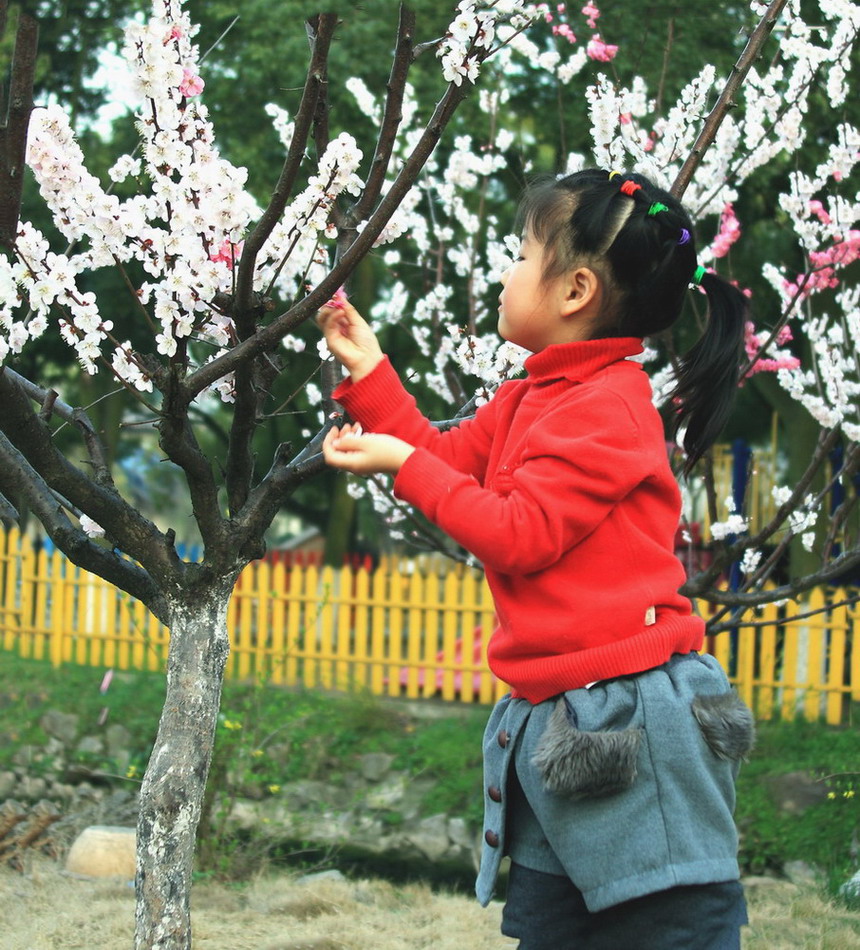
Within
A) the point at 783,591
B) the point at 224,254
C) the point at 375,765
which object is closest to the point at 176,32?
the point at 224,254

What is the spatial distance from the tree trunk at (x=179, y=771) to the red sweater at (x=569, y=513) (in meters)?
0.59

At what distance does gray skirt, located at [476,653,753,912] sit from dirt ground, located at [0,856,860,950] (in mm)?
1890

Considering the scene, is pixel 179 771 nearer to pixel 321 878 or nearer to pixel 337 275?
pixel 337 275

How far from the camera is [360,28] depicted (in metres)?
10.4

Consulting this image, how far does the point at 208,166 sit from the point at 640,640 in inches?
45.2

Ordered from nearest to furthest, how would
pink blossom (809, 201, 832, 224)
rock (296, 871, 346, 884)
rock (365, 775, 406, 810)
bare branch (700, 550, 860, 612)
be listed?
bare branch (700, 550, 860, 612) → rock (296, 871, 346, 884) → pink blossom (809, 201, 832, 224) → rock (365, 775, 406, 810)

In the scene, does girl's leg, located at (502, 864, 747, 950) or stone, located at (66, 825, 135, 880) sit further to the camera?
stone, located at (66, 825, 135, 880)

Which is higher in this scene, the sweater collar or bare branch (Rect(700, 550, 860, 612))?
the sweater collar

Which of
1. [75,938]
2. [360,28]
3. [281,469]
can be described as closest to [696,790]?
[281,469]

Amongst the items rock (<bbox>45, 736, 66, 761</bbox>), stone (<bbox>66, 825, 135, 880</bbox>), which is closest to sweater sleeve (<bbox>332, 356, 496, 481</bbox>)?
stone (<bbox>66, 825, 135, 880</bbox>)

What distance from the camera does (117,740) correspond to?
7.46 meters

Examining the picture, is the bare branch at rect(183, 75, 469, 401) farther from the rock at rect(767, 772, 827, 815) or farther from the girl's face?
the rock at rect(767, 772, 827, 815)

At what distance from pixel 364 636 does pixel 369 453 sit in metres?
6.34

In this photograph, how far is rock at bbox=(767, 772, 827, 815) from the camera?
580 centimetres
